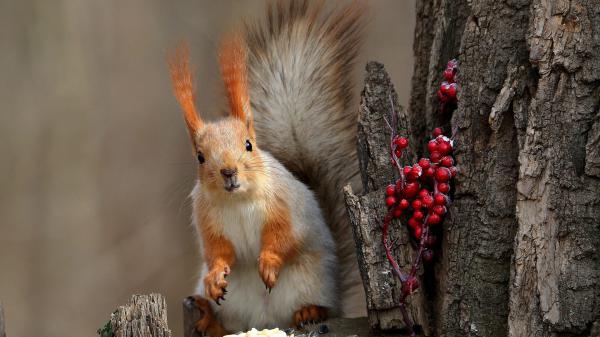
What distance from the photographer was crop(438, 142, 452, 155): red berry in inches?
75.2

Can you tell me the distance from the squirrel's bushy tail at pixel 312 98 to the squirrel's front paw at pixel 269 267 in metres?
0.28

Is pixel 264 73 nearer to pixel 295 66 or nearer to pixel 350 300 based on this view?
pixel 295 66

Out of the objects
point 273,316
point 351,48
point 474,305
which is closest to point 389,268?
point 474,305

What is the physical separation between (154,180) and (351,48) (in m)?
1.26

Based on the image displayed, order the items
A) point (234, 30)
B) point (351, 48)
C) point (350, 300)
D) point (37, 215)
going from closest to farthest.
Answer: point (234, 30)
point (351, 48)
point (350, 300)
point (37, 215)

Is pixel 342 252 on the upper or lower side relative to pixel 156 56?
lower

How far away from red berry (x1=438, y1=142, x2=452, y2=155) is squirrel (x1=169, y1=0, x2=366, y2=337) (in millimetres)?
394

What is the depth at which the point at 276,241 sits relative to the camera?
7.00 feet

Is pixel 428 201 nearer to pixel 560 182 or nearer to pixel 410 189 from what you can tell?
pixel 410 189

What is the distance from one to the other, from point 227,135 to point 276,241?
0.25 metres

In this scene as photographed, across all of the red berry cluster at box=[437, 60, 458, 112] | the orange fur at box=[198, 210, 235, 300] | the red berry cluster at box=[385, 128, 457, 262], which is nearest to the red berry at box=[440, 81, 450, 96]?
the red berry cluster at box=[437, 60, 458, 112]

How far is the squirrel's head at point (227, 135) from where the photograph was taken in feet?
6.68

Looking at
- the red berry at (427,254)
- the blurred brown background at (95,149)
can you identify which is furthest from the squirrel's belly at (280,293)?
the blurred brown background at (95,149)

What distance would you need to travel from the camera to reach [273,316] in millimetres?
2230
